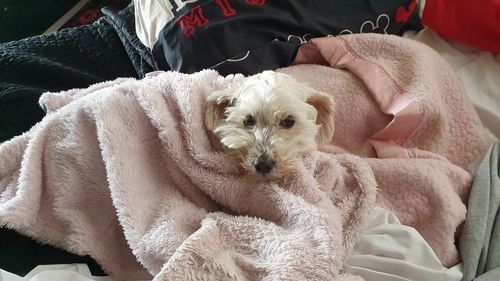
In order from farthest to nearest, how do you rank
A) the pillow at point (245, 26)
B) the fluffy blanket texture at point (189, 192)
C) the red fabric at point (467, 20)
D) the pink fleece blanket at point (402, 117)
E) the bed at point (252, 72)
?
the red fabric at point (467, 20) → the pillow at point (245, 26) → the pink fleece blanket at point (402, 117) → the bed at point (252, 72) → the fluffy blanket texture at point (189, 192)

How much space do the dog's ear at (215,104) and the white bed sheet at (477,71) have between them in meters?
0.73

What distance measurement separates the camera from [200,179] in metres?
0.97

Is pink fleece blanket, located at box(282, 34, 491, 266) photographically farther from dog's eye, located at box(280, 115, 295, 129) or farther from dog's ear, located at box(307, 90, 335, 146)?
dog's eye, located at box(280, 115, 295, 129)

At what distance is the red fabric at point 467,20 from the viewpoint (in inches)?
53.5

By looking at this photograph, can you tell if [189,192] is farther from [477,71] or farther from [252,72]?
[477,71]

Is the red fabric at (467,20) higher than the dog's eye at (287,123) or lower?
lower

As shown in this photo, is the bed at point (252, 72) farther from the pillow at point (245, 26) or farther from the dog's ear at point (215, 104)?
the dog's ear at point (215, 104)

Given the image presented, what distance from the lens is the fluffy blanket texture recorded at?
859 millimetres

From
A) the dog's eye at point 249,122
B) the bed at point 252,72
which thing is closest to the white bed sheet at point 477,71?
the bed at point 252,72

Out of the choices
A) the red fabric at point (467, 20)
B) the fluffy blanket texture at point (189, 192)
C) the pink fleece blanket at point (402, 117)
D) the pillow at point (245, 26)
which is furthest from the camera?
the red fabric at point (467, 20)

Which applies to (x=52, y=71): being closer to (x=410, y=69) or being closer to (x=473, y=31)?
(x=410, y=69)

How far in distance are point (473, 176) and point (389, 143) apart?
0.22 m

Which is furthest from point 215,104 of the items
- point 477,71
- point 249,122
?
point 477,71

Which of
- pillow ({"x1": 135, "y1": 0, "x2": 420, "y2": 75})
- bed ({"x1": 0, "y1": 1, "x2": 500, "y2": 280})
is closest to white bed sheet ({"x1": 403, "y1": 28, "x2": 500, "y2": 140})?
bed ({"x1": 0, "y1": 1, "x2": 500, "y2": 280})
